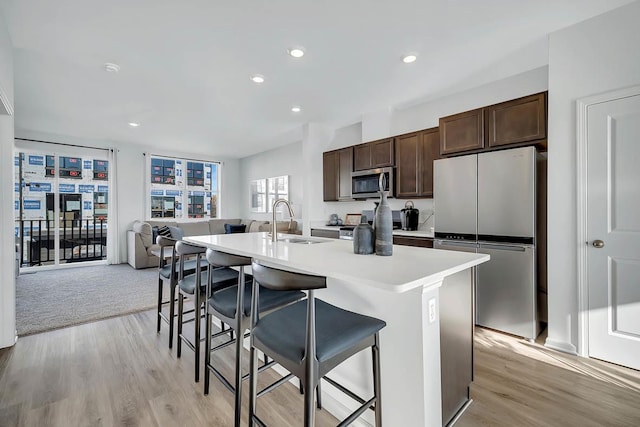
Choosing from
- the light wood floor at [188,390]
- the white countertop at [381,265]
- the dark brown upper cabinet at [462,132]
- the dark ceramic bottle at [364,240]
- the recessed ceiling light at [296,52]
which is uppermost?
the recessed ceiling light at [296,52]

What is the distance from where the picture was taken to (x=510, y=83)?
315 centimetres

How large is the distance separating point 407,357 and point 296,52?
8.49 feet

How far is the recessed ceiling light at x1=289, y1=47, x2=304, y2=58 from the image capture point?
8.48 ft

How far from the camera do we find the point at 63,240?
19.0 feet

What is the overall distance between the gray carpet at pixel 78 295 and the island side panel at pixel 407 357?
3.14 meters

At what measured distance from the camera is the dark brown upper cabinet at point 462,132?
9.47ft

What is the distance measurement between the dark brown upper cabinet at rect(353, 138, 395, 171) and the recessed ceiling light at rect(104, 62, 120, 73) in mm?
3045

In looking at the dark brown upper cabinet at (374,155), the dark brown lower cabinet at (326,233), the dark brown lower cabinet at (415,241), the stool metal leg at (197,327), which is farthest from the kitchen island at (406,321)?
the dark brown lower cabinet at (326,233)

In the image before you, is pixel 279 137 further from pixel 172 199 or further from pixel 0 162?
pixel 0 162

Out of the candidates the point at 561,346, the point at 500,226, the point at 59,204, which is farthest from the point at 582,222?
the point at 59,204

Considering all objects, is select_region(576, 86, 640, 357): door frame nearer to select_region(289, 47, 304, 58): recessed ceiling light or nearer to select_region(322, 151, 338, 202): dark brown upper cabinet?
select_region(289, 47, 304, 58): recessed ceiling light

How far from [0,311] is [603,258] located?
485 centimetres

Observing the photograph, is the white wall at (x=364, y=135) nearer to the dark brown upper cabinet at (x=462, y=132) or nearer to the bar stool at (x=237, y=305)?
the dark brown upper cabinet at (x=462, y=132)

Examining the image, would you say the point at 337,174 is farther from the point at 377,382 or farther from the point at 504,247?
the point at 377,382
